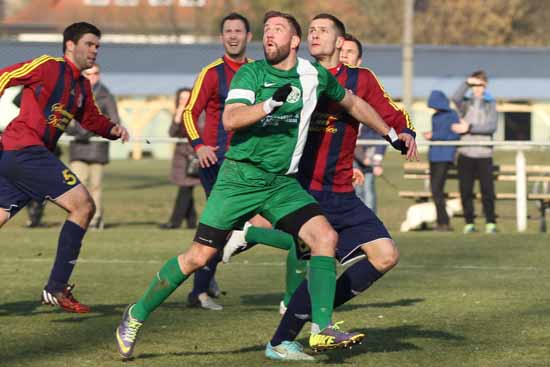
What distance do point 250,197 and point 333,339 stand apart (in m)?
0.90

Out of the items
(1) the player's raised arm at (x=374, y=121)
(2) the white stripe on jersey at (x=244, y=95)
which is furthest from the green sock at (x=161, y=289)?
(1) the player's raised arm at (x=374, y=121)

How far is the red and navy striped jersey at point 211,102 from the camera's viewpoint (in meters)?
8.71

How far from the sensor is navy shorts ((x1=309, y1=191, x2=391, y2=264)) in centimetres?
695

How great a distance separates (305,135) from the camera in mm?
6605

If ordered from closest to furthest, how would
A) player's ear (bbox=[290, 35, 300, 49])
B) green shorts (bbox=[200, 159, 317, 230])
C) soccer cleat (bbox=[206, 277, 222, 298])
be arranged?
player's ear (bbox=[290, 35, 300, 49]) < green shorts (bbox=[200, 159, 317, 230]) < soccer cleat (bbox=[206, 277, 222, 298])

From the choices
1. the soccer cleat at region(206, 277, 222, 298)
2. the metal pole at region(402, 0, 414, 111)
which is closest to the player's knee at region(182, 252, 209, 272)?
the soccer cleat at region(206, 277, 222, 298)

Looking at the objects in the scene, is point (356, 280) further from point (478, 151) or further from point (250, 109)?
point (478, 151)

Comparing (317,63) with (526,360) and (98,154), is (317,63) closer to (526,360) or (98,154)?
(526,360)

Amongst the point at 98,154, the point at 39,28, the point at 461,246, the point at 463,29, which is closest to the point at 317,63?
the point at 461,246

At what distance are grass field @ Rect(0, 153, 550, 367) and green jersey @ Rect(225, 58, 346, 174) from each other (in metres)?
1.12

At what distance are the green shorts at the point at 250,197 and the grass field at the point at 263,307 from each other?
80 cm

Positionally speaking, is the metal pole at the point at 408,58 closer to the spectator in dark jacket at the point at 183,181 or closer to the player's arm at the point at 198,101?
the spectator in dark jacket at the point at 183,181

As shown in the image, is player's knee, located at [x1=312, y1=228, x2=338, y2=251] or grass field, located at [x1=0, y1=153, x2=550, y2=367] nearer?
player's knee, located at [x1=312, y1=228, x2=338, y2=251]

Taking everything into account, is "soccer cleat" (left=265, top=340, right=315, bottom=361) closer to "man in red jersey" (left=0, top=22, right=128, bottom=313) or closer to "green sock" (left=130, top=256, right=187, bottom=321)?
"green sock" (left=130, top=256, right=187, bottom=321)
